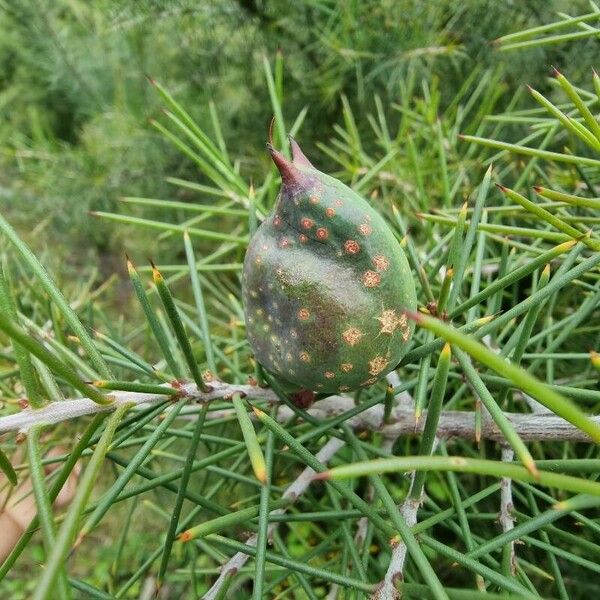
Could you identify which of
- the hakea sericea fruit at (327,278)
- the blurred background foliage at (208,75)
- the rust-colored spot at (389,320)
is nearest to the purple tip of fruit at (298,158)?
the hakea sericea fruit at (327,278)

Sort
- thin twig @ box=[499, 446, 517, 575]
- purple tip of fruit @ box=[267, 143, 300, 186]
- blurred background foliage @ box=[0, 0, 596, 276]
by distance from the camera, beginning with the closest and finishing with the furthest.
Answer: purple tip of fruit @ box=[267, 143, 300, 186], thin twig @ box=[499, 446, 517, 575], blurred background foliage @ box=[0, 0, 596, 276]

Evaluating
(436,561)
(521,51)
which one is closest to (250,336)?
(436,561)

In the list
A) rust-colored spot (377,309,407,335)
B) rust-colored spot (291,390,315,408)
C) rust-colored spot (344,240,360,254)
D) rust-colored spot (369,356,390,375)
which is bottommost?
rust-colored spot (291,390,315,408)

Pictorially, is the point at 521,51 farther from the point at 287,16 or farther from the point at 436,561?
the point at 436,561

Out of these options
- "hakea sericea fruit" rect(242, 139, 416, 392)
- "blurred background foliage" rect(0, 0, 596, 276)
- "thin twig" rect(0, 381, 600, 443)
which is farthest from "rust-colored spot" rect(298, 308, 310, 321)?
"blurred background foliage" rect(0, 0, 596, 276)

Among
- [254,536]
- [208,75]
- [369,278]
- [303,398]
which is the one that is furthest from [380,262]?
[208,75]

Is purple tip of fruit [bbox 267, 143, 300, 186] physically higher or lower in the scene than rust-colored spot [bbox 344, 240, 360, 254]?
higher

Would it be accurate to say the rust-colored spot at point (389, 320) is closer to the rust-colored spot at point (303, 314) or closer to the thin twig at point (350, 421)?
the rust-colored spot at point (303, 314)

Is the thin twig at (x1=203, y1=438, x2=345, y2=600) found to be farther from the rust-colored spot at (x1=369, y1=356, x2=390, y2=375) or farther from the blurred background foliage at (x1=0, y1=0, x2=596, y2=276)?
the blurred background foliage at (x1=0, y1=0, x2=596, y2=276)
